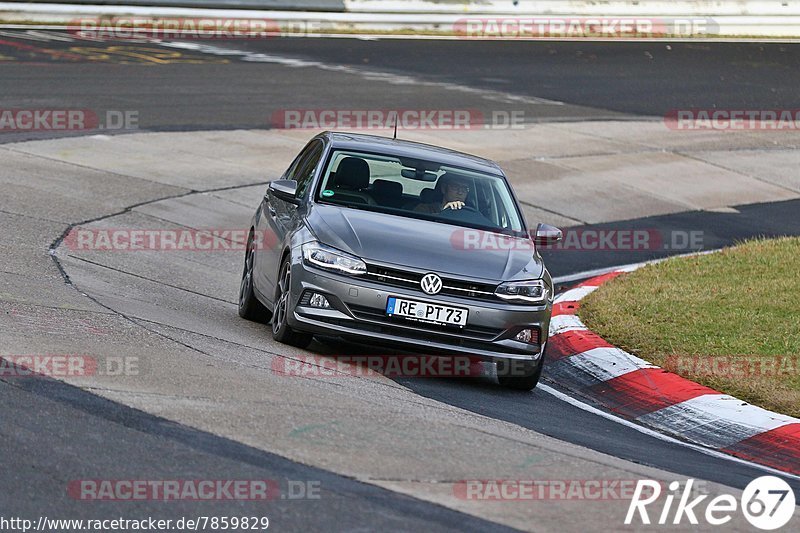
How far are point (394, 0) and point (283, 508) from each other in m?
25.1

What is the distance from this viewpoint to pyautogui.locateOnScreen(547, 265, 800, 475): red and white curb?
8.44 meters

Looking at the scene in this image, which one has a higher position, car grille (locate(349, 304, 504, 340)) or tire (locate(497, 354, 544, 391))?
car grille (locate(349, 304, 504, 340))

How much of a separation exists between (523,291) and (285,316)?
1598 millimetres

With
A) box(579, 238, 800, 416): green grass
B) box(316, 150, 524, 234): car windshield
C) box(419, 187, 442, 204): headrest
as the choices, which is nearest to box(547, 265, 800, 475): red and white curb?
box(579, 238, 800, 416): green grass

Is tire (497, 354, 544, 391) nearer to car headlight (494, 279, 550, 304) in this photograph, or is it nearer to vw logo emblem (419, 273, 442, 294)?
car headlight (494, 279, 550, 304)

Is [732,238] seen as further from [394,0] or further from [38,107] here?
[394,0]

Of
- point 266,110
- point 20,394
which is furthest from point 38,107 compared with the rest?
point 20,394

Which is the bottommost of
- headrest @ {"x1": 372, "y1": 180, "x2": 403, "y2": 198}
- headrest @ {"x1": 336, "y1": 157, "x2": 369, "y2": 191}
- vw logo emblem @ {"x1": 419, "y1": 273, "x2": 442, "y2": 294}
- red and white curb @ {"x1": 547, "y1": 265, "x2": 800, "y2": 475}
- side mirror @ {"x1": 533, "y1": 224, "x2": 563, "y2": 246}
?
red and white curb @ {"x1": 547, "y1": 265, "x2": 800, "y2": 475}

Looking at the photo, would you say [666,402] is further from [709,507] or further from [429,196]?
[709,507]

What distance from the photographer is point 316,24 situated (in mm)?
29516

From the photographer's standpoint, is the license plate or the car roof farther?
the car roof

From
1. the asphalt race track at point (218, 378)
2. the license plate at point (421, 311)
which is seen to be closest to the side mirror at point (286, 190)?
the asphalt race track at point (218, 378)

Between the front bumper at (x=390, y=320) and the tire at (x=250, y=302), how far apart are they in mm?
1560

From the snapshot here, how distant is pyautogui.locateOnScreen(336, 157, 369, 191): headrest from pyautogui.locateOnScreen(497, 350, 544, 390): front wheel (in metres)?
1.80
